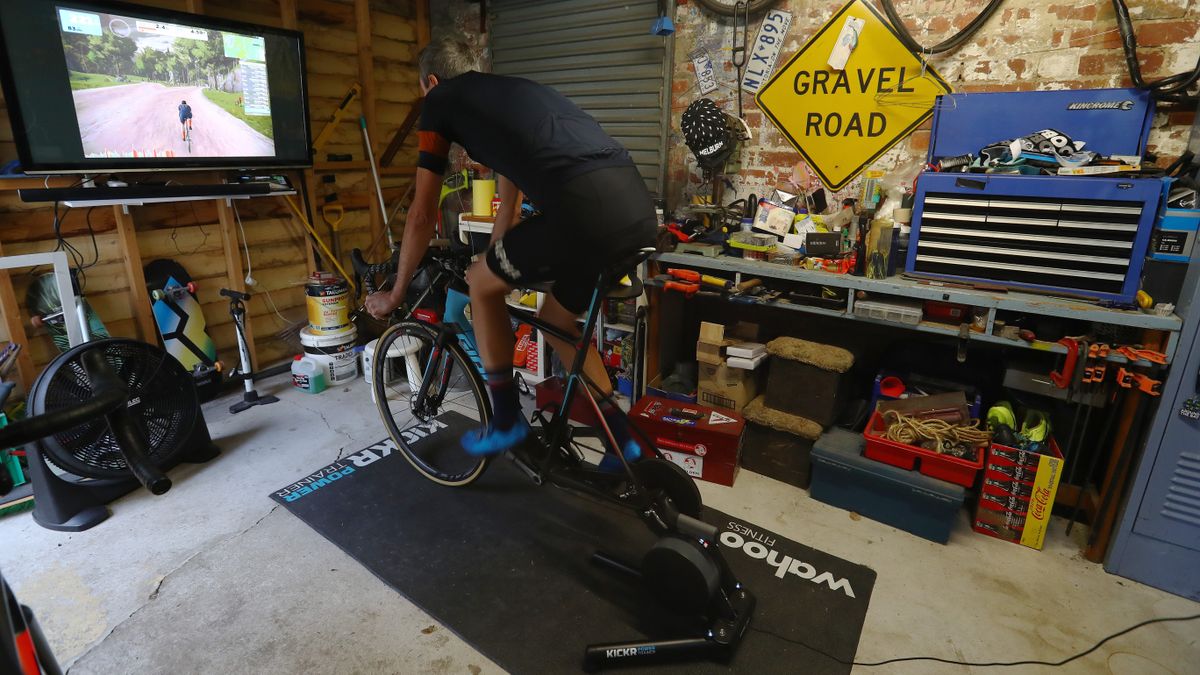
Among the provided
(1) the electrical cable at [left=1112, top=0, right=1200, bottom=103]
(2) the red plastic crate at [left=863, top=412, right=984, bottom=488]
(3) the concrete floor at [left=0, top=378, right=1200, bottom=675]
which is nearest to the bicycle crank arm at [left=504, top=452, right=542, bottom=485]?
(3) the concrete floor at [left=0, top=378, right=1200, bottom=675]

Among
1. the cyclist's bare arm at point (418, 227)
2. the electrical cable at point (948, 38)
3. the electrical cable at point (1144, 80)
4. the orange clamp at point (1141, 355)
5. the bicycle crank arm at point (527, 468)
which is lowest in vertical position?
the bicycle crank arm at point (527, 468)

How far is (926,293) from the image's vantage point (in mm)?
2285

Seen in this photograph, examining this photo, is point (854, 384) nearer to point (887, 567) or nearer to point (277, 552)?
point (887, 567)

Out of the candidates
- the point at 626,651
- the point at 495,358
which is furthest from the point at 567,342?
the point at 626,651

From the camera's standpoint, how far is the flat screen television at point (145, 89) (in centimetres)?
251

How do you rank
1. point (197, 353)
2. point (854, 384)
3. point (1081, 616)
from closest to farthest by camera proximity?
point (1081, 616) < point (854, 384) < point (197, 353)

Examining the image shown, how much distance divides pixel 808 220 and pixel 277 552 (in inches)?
100

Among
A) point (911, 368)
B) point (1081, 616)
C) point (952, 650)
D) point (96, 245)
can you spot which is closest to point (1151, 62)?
point (911, 368)

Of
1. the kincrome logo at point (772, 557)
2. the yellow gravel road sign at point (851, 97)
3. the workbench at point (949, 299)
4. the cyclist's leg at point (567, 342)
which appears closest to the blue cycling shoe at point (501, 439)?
the cyclist's leg at point (567, 342)

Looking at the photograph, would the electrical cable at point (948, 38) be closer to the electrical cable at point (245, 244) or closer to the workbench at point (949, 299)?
the workbench at point (949, 299)

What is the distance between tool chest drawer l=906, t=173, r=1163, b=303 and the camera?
205 centimetres

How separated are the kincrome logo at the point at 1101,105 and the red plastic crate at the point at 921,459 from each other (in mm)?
1331

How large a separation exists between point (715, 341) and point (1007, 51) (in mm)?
1663

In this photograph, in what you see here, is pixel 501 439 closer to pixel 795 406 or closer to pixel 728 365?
pixel 728 365
